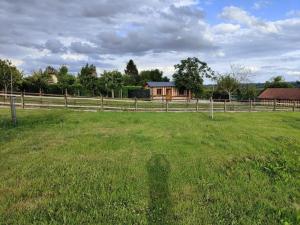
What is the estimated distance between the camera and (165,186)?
7.04 metres

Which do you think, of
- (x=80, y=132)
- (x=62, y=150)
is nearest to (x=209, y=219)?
(x=62, y=150)

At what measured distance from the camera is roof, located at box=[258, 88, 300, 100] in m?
59.5

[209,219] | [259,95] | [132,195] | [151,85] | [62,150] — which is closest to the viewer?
[209,219]

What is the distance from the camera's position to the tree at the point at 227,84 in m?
62.0

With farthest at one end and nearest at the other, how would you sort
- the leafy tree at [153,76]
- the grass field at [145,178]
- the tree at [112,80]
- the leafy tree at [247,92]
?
1. the leafy tree at [153,76]
2. the leafy tree at [247,92]
3. the tree at [112,80]
4. the grass field at [145,178]

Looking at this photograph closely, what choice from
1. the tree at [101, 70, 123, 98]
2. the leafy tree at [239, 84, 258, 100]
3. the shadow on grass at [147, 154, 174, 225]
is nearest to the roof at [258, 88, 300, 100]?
the leafy tree at [239, 84, 258, 100]

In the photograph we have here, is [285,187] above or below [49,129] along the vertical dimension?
below

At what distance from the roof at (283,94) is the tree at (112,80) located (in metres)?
29.6

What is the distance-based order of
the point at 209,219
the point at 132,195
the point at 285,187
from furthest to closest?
the point at 285,187, the point at 132,195, the point at 209,219

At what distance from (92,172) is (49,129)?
5.72m

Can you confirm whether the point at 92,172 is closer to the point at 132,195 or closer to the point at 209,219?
the point at 132,195

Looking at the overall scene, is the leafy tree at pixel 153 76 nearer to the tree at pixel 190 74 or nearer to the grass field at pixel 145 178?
the tree at pixel 190 74

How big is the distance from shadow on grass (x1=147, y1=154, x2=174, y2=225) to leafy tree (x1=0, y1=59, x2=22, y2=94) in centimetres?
3950

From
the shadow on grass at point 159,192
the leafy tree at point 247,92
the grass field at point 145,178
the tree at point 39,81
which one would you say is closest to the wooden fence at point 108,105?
the grass field at point 145,178
